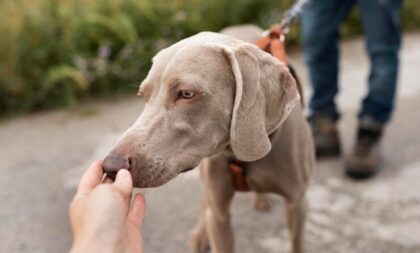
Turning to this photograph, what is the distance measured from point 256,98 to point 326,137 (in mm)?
2046

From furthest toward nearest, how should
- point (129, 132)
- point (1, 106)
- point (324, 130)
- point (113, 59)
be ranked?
point (113, 59), point (1, 106), point (324, 130), point (129, 132)

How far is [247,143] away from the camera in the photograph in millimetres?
2049

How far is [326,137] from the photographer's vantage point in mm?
3945

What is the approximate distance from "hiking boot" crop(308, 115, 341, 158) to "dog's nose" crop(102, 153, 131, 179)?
2.37 metres

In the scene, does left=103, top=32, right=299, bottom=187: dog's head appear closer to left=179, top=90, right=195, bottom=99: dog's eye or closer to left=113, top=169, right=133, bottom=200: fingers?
left=179, top=90, right=195, bottom=99: dog's eye

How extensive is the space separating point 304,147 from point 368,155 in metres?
1.32

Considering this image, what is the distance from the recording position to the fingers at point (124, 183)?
166cm

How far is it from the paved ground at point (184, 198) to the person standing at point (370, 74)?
0.15 meters

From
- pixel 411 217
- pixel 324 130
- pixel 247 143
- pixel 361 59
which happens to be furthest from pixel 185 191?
pixel 361 59

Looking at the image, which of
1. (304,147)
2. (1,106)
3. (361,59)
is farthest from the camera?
(361,59)

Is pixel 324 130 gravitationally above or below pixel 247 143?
below

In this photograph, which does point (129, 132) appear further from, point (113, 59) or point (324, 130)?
point (113, 59)

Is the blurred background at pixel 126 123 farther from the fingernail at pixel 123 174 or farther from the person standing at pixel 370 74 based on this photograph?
the fingernail at pixel 123 174

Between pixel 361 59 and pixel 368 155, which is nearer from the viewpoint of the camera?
pixel 368 155
